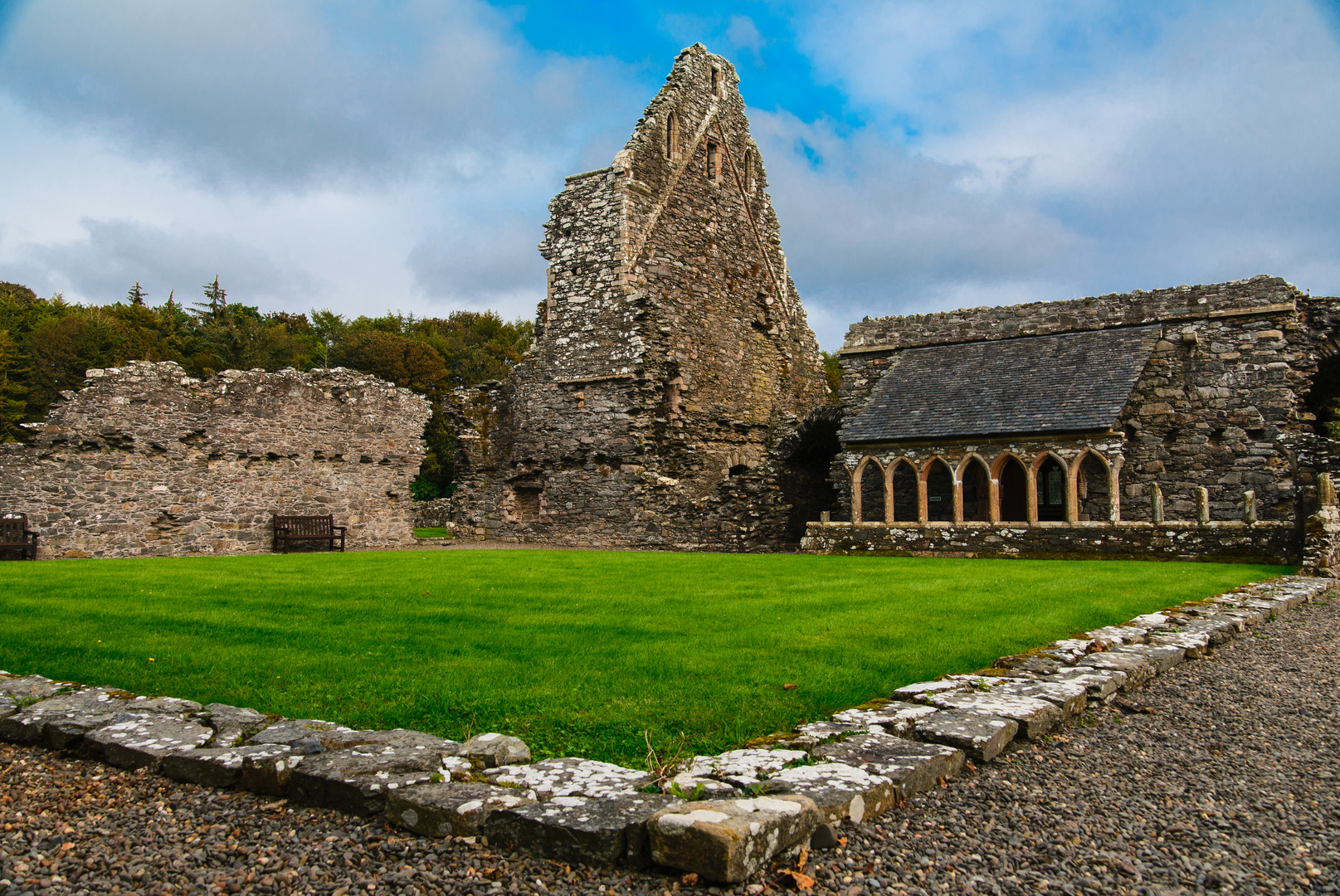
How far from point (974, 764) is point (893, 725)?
348 millimetres

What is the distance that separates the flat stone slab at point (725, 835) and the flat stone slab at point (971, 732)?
1.07 meters

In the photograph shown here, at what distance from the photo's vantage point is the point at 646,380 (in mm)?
19391

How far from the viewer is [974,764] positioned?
3469 mm

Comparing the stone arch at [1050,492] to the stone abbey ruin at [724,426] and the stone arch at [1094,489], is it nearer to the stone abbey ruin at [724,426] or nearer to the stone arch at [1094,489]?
the stone abbey ruin at [724,426]

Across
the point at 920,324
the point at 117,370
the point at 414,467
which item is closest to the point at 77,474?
the point at 117,370

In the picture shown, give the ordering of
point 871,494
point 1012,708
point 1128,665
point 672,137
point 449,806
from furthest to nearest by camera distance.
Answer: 1. point 672,137
2. point 871,494
3. point 1128,665
4. point 1012,708
5. point 449,806

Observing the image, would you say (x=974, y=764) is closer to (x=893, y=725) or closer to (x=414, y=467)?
(x=893, y=725)

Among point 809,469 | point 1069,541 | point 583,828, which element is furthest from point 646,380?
point 583,828

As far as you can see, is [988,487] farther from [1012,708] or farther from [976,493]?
[1012,708]

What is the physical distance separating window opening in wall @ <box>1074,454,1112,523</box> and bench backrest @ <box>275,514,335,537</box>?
14600 millimetres

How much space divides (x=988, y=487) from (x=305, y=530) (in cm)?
1313

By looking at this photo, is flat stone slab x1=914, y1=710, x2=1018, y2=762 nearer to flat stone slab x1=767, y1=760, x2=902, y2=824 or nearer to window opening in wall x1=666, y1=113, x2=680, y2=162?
flat stone slab x1=767, y1=760, x2=902, y2=824

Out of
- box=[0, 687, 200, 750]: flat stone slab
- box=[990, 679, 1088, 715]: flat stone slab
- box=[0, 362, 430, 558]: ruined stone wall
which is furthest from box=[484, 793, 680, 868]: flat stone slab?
box=[0, 362, 430, 558]: ruined stone wall

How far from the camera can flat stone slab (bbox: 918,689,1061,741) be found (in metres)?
3.86
